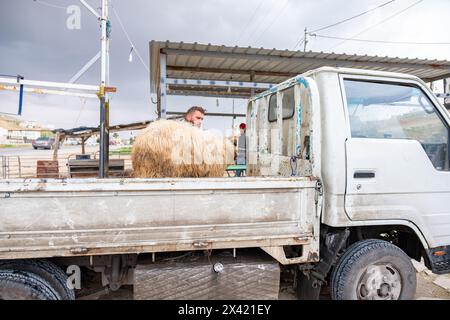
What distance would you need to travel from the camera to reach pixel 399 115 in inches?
119

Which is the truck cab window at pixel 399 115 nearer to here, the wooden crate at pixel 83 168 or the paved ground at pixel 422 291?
the paved ground at pixel 422 291

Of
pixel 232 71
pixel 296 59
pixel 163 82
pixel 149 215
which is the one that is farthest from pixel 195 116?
pixel 232 71

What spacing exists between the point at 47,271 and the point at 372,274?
289 cm

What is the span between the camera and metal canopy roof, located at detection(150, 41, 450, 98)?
21.2 ft

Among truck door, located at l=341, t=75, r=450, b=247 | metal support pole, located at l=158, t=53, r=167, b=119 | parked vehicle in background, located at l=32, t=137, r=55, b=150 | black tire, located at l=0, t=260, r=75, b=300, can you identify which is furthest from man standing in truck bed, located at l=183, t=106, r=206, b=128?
parked vehicle in background, located at l=32, t=137, r=55, b=150

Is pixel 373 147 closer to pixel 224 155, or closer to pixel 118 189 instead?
pixel 224 155

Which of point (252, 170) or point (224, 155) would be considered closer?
point (224, 155)

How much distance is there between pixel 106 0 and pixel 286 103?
3183 millimetres

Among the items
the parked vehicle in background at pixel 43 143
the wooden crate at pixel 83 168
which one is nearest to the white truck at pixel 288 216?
the wooden crate at pixel 83 168

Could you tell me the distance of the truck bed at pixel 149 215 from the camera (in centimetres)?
215

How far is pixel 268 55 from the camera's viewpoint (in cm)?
693

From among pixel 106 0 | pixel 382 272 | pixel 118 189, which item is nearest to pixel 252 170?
pixel 382 272

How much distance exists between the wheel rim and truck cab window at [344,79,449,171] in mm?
1164

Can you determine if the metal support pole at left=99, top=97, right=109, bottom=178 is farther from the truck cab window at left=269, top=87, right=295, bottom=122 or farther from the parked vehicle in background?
the parked vehicle in background
